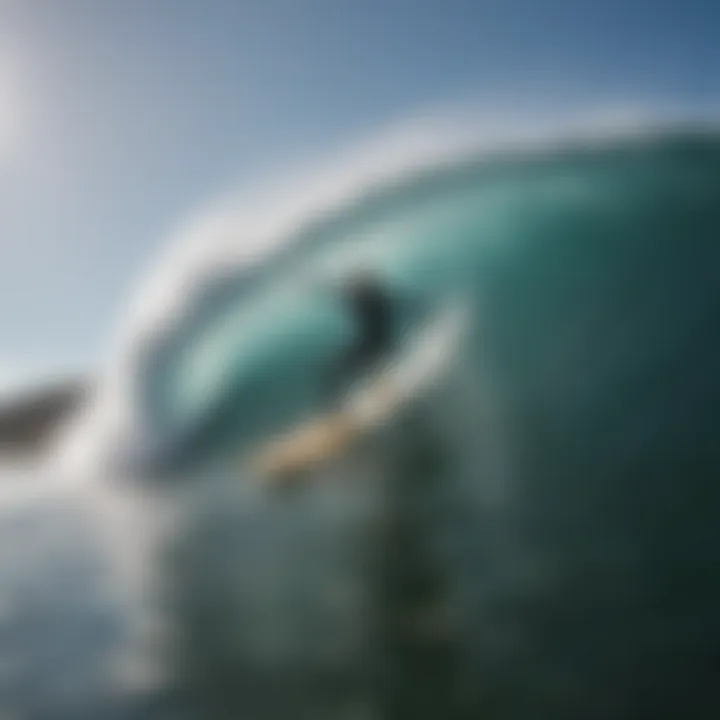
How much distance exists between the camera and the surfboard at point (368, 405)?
3.91m

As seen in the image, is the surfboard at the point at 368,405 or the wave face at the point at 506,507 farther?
the surfboard at the point at 368,405

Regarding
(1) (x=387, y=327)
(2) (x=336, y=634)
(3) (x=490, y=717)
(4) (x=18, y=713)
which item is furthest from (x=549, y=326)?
(4) (x=18, y=713)

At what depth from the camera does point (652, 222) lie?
534 centimetres

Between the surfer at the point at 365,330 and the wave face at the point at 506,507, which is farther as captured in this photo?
the surfer at the point at 365,330

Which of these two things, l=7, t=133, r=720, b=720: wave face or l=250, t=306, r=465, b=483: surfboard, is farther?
l=250, t=306, r=465, b=483: surfboard

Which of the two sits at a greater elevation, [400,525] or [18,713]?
[400,525]

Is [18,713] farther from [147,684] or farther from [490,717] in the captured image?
[490,717]

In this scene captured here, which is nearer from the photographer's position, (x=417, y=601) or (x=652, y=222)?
(x=417, y=601)

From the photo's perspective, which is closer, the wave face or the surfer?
the wave face

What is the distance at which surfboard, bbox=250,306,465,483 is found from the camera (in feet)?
12.8

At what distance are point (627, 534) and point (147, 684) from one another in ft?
5.66

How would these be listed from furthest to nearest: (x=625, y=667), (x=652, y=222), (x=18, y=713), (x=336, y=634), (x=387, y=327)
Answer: (x=652, y=222) < (x=387, y=327) < (x=336, y=634) < (x=18, y=713) < (x=625, y=667)

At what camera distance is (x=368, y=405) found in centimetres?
431

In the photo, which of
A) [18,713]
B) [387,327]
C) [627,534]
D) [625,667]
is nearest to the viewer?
[625,667]
